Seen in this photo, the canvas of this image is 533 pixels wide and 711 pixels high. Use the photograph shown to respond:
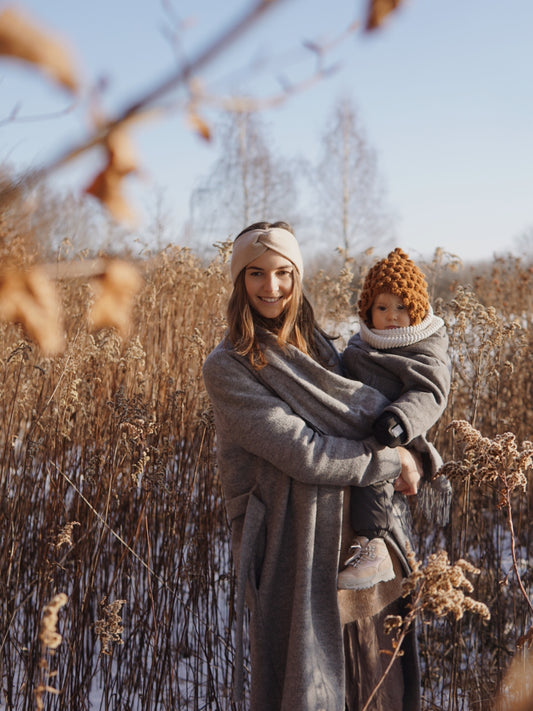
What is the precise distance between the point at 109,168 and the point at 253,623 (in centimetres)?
146

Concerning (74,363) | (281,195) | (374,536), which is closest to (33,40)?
(374,536)

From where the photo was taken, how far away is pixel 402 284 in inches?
69.1

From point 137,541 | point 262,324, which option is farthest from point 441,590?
point 137,541

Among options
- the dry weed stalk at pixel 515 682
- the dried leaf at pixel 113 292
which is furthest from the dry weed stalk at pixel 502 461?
the dried leaf at pixel 113 292

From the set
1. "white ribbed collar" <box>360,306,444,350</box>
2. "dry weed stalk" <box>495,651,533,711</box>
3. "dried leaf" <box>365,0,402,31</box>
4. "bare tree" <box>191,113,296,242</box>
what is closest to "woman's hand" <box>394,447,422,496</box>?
"white ribbed collar" <box>360,306,444,350</box>

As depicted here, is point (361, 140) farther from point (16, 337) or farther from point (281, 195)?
point (16, 337)

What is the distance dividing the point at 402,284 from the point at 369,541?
2.19 feet

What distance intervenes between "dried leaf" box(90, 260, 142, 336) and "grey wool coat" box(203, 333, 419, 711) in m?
1.00

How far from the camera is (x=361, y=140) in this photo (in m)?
18.1

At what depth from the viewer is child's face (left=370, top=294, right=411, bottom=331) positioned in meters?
1.79

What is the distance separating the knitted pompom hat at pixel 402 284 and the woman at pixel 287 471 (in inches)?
8.3

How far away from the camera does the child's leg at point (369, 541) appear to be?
5.33ft

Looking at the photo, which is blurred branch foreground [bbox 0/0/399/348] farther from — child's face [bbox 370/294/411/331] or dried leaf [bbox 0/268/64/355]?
child's face [bbox 370/294/411/331]

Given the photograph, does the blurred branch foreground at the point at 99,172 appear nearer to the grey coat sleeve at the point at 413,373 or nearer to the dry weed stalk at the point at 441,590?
the dry weed stalk at the point at 441,590
